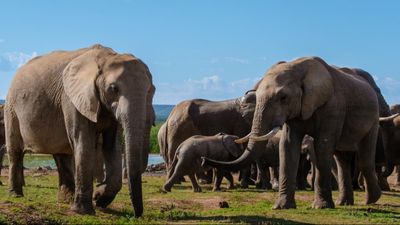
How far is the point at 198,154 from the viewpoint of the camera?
19.1m

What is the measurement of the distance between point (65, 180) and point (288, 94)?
12.9 feet

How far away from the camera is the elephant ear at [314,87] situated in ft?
44.0

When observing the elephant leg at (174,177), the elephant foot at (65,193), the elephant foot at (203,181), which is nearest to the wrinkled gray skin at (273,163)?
the elephant leg at (174,177)

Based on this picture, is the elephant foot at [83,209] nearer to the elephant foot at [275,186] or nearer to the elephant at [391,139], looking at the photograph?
the elephant foot at [275,186]

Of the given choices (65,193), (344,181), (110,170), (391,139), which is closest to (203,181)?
(391,139)

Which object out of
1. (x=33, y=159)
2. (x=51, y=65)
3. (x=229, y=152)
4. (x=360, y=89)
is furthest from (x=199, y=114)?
(x=33, y=159)

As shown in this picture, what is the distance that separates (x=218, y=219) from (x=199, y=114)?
455 inches

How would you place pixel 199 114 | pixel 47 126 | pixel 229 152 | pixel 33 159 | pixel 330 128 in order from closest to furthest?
1. pixel 47 126
2. pixel 330 128
3. pixel 229 152
4. pixel 199 114
5. pixel 33 159

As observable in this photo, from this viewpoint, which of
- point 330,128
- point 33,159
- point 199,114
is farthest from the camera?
point 33,159

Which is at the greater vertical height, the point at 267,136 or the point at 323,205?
the point at 267,136

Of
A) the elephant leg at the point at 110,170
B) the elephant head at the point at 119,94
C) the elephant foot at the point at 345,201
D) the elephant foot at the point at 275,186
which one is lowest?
the elephant foot at the point at 275,186

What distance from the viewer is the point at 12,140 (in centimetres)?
1405

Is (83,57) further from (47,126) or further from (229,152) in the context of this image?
(229,152)

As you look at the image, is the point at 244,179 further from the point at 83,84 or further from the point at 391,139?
the point at 83,84
